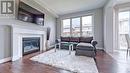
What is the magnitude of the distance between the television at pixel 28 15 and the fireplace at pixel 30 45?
767 mm

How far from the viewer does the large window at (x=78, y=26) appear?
6.75 meters

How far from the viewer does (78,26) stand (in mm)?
7141

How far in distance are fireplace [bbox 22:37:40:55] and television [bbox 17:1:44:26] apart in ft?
2.52

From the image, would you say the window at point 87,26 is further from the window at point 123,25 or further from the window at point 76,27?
the window at point 123,25

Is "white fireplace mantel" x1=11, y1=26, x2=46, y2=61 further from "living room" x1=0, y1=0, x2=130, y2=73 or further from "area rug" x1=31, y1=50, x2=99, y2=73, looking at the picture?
"area rug" x1=31, y1=50, x2=99, y2=73

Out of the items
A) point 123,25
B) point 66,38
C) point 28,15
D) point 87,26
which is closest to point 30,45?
point 28,15

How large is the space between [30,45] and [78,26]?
3.46 meters

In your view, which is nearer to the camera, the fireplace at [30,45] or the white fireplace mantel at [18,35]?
the white fireplace mantel at [18,35]

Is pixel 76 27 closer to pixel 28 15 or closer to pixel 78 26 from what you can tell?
pixel 78 26

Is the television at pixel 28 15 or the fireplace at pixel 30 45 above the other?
the television at pixel 28 15

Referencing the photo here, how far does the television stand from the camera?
3.89 metres

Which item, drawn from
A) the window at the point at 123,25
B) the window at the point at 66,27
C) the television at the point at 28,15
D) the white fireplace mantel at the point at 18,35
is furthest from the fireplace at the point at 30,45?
the window at the point at 123,25

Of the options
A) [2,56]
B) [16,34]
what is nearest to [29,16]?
[16,34]

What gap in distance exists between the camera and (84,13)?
676cm
